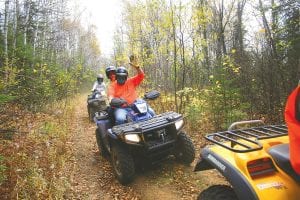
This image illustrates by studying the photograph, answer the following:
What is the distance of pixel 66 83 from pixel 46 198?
12138 mm

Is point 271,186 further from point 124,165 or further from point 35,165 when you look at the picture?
point 35,165

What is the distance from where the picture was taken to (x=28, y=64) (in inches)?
501

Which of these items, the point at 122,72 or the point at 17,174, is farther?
the point at 122,72

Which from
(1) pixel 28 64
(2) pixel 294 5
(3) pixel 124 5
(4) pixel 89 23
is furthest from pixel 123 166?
(4) pixel 89 23

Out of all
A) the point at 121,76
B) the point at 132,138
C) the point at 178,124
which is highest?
the point at 121,76

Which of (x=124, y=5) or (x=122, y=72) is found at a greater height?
(x=124, y=5)

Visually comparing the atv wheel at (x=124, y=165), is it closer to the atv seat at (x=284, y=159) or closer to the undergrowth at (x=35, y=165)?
the undergrowth at (x=35, y=165)

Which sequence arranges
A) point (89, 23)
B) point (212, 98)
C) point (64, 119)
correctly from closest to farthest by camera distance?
point (212, 98)
point (64, 119)
point (89, 23)

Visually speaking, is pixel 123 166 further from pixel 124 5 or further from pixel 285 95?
pixel 124 5

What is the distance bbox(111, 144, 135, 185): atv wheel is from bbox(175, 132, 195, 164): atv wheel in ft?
3.12

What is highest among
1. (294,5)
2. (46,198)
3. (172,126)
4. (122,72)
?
(294,5)

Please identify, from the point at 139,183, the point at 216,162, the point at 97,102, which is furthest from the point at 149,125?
the point at 97,102

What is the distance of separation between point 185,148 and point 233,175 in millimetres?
3532

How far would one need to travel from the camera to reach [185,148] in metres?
6.18
